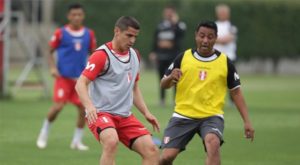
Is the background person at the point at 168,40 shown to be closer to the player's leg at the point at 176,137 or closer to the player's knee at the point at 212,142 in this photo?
the player's leg at the point at 176,137

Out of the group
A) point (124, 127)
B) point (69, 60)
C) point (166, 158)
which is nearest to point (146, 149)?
point (124, 127)

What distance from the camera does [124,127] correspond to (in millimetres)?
9742

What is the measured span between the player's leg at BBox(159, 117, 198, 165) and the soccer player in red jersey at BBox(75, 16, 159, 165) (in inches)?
13.8

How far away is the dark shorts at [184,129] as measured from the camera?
10.0 meters

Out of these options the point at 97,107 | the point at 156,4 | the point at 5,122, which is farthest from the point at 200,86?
the point at 156,4

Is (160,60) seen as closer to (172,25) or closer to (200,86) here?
(172,25)

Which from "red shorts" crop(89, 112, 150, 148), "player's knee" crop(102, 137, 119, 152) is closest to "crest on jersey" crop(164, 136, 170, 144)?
"red shorts" crop(89, 112, 150, 148)

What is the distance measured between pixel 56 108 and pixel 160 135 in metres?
2.31

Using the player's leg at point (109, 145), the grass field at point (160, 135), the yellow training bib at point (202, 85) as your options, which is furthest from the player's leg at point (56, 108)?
the player's leg at point (109, 145)

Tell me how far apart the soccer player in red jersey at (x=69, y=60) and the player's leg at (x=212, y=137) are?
4.38 meters

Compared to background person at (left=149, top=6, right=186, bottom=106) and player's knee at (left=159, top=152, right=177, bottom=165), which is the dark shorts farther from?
background person at (left=149, top=6, right=186, bottom=106)

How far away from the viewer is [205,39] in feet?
33.1

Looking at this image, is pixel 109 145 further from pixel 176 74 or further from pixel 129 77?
pixel 176 74

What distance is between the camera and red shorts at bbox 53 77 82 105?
46.7ft
